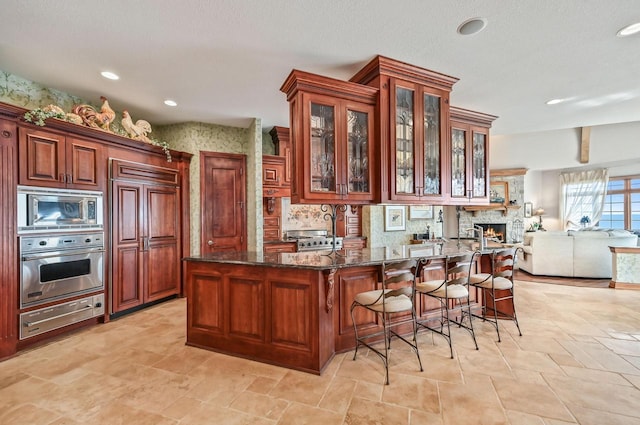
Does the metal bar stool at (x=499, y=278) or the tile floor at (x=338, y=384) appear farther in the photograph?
the metal bar stool at (x=499, y=278)

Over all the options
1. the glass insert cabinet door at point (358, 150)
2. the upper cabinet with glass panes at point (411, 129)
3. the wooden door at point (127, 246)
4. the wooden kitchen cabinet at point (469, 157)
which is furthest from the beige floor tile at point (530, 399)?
the wooden door at point (127, 246)

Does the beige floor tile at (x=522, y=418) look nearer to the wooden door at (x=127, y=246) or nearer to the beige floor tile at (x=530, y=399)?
the beige floor tile at (x=530, y=399)

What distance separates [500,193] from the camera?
842cm

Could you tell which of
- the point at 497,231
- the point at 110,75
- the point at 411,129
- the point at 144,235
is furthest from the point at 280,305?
the point at 497,231

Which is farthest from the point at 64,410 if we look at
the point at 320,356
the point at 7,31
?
the point at 7,31

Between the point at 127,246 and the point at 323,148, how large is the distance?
2.88 metres

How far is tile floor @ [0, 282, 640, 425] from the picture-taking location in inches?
70.7

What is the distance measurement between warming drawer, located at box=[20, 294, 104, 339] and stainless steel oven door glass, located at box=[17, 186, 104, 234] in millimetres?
811

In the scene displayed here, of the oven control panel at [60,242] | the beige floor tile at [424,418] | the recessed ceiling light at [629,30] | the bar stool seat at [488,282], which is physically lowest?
the beige floor tile at [424,418]

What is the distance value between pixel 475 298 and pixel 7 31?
5.32m

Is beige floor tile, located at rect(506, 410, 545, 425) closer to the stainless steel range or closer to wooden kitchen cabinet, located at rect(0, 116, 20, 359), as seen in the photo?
the stainless steel range

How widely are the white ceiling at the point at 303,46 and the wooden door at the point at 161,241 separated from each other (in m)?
1.33

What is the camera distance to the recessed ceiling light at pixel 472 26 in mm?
2066

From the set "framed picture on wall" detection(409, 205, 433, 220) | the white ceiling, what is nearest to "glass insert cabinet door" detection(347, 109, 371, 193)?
the white ceiling
